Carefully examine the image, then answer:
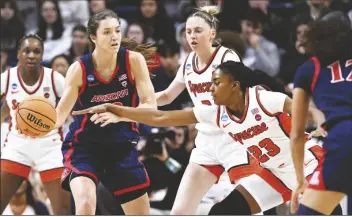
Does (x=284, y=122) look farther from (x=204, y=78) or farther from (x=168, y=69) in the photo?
(x=168, y=69)

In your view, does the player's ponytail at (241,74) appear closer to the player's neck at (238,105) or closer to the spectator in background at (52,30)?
the player's neck at (238,105)

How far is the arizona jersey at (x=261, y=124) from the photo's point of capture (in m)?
5.85

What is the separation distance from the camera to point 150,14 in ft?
36.0

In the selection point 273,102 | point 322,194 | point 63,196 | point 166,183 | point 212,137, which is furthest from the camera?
point 166,183

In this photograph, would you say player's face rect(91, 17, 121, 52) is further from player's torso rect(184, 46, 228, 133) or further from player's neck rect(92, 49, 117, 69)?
player's torso rect(184, 46, 228, 133)

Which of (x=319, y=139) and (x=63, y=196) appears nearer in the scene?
(x=63, y=196)

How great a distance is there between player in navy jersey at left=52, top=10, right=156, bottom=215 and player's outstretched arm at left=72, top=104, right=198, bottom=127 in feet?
1.55

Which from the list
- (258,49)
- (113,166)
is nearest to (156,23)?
(258,49)

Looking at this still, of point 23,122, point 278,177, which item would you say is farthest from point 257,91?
point 23,122

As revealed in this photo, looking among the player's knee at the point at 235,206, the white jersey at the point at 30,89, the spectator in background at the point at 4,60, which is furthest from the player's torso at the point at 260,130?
the spectator in background at the point at 4,60

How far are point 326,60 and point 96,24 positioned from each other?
213cm

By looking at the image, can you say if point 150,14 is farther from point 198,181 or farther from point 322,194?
point 322,194

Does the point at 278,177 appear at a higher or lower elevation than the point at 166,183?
higher

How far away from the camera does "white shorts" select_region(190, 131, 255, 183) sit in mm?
6570
